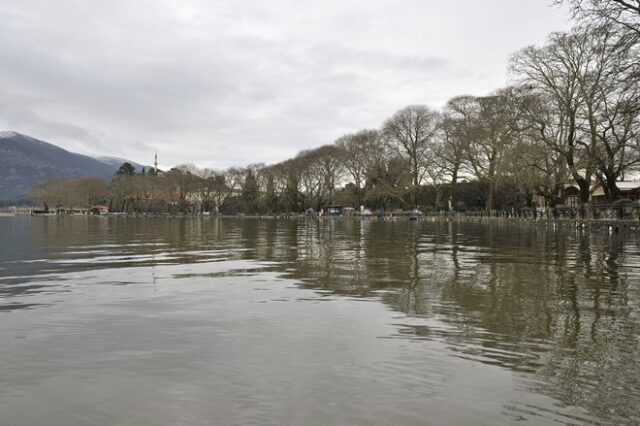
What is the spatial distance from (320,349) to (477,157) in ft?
224

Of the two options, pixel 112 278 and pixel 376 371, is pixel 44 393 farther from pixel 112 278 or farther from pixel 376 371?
pixel 112 278

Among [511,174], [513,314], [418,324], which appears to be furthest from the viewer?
[511,174]

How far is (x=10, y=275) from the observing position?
1482 centimetres

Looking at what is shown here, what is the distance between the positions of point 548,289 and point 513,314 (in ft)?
10.9

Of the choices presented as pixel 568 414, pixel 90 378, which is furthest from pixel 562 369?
pixel 90 378

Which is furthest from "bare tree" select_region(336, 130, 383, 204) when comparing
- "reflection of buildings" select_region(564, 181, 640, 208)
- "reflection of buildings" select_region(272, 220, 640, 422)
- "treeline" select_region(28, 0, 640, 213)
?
"reflection of buildings" select_region(272, 220, 640, 422)

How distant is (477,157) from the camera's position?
71.1 meters

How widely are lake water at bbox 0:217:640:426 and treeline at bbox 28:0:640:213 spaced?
19.1m

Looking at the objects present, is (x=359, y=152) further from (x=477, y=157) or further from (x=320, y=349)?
(x=320, y=349)

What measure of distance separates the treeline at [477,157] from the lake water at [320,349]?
62.8 ft

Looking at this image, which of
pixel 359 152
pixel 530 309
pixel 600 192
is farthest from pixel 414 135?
pixel 530 309

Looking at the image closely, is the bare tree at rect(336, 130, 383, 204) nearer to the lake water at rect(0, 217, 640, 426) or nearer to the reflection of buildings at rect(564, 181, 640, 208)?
the reflection of buildings at rect(564, 181, 640, 208)

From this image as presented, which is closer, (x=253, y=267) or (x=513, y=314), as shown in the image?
(x=513, y=314)

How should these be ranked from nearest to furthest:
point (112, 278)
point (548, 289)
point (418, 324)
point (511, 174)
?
point (418, 324) → point (548, 289) → point (112, 278) → point (511, 174)
